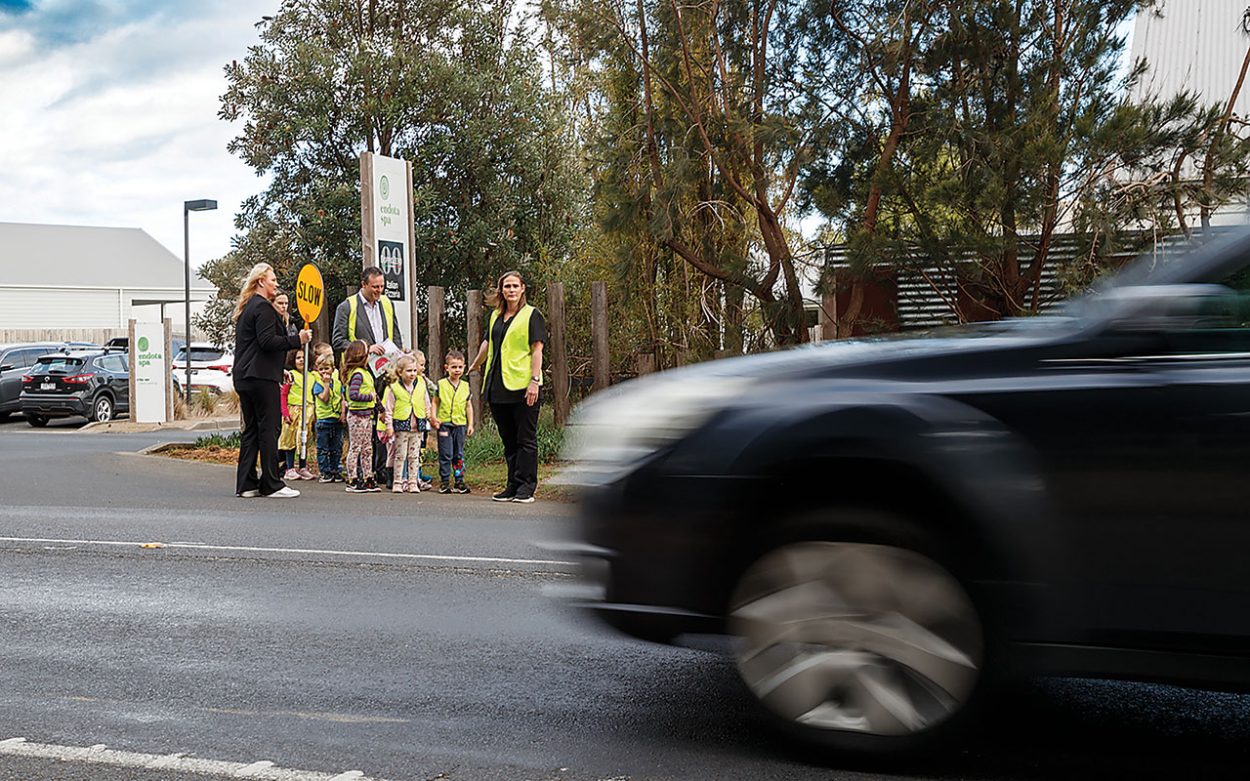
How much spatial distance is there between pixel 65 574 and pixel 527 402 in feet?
14.3

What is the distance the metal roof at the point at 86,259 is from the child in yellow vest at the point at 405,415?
58.4 m

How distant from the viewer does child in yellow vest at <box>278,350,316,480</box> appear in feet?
46.6

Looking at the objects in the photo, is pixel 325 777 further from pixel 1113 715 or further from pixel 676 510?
pixel 1113 715

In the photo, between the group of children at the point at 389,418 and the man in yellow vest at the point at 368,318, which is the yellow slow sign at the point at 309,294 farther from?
the man in yellow vest at the point at 368,318

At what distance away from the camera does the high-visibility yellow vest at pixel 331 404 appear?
1354cm

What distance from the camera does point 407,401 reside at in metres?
12.6

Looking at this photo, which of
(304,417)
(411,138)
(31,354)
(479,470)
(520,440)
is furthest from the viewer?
(31,354)

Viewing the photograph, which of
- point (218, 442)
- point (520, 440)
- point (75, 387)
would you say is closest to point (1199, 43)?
point (520, 440)

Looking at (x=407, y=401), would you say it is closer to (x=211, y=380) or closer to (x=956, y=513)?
(x=956, y=513)

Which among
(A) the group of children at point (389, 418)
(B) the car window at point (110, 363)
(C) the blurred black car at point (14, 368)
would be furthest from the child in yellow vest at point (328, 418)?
(C) the blurred black car at point (14, 368)

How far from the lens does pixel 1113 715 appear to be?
15.6 feet

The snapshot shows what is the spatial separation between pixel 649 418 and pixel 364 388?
29.0 feet

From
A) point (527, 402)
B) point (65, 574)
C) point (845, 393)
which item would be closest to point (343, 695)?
point (845, 393)

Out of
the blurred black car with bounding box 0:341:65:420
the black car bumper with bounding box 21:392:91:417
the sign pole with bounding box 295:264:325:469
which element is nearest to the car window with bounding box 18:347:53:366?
the blurred black car with bounding box 0:341:65:420
